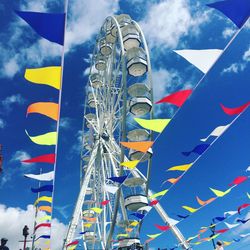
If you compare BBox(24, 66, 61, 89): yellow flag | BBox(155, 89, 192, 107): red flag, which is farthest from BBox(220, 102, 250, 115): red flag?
BBox(24, 66, 61, 89): yellow flag

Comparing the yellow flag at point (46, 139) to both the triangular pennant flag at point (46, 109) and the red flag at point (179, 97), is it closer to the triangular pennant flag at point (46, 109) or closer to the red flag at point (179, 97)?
the triangular pennant flag at point (46, 109)

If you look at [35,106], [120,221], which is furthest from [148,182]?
[35,106]

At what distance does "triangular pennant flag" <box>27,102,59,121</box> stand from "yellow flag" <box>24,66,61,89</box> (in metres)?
0.83

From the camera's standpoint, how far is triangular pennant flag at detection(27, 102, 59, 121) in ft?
26.2

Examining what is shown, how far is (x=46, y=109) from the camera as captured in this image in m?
8.02

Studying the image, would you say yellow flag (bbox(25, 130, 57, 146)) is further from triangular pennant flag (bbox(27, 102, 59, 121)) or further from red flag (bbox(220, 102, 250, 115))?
red flag (bbox(220, 102, 250, 115))

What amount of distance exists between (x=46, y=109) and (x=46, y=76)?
0.97 meters

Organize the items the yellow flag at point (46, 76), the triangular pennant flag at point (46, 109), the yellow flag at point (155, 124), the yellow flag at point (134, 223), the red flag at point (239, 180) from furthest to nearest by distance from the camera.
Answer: the yellow flag at point (134, 223) → the red flag at point (239, 180) → the yellow flag at point (155, 124) → the triangular pennant flag at point (46, 109) → the yellow flag at point (46, 76)

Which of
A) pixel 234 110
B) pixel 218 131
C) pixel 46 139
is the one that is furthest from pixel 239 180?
pixel 46 139

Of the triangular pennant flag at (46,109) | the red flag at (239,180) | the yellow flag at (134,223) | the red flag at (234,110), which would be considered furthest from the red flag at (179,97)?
the yellow flag at (134,223)

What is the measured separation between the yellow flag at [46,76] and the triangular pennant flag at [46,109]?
827mm

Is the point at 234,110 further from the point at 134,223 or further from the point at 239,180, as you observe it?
the point at 134,223

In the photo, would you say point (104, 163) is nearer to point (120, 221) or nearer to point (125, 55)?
point (120, 221)

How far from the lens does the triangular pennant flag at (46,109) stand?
7.97 m
